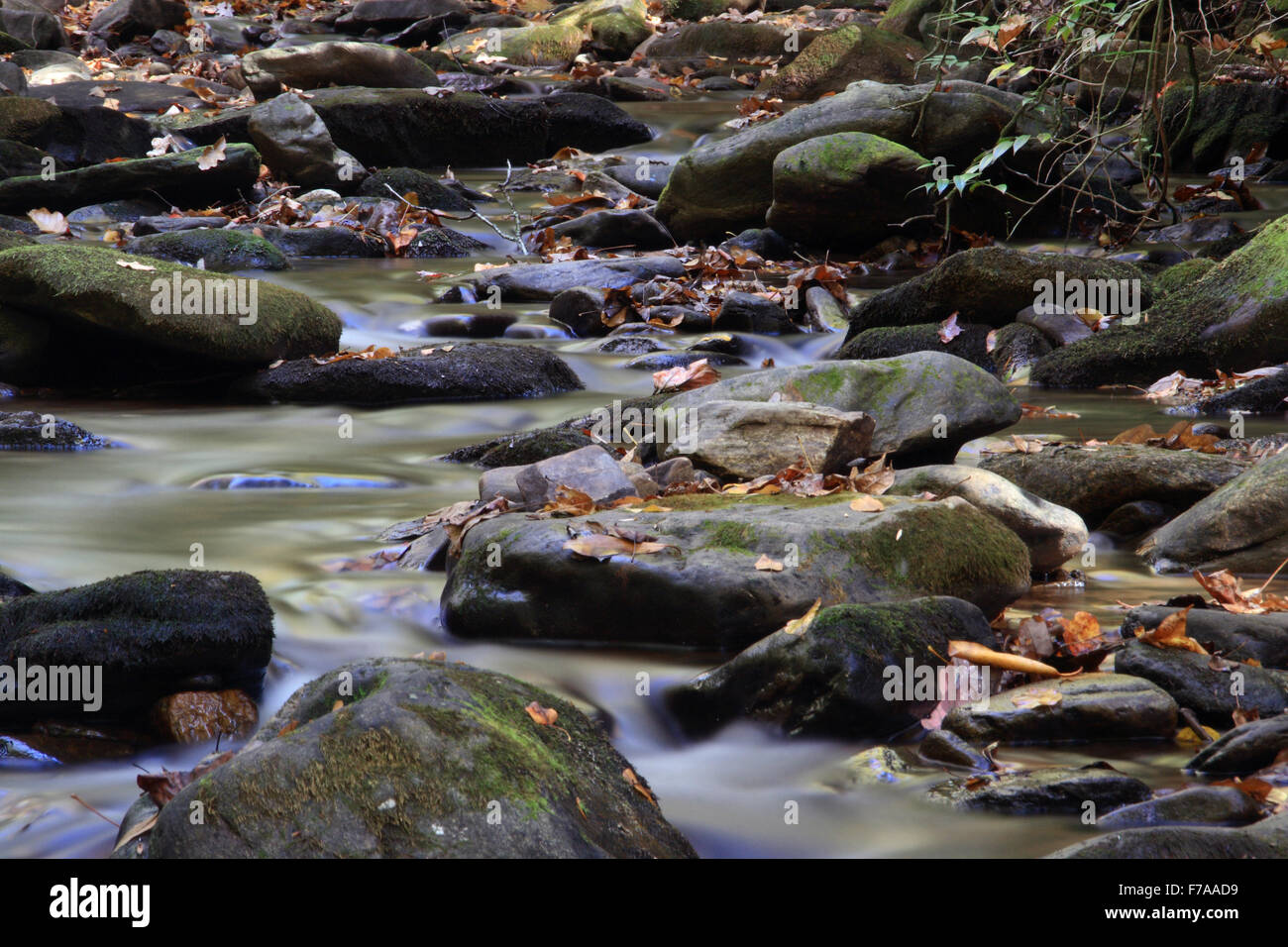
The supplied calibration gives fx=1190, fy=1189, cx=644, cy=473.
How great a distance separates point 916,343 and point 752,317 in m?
1.53

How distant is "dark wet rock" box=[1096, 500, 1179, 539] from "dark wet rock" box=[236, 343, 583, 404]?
3.80 metres

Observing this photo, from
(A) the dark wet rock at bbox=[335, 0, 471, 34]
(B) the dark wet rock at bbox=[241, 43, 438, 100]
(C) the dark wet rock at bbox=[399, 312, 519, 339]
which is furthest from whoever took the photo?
(A) the dark wet rock at bbox=[335, 0, 471, 34]

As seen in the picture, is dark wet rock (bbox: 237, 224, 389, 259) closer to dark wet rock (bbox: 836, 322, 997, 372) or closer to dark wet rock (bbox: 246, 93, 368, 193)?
dark wet rock (bbox: 246, 93, 368, 193)

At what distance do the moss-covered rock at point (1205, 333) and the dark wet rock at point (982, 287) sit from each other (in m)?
0.56

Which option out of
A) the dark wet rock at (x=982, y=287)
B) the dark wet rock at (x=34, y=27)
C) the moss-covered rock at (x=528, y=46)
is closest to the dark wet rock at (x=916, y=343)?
the dark wet rock at (x=982, y=287)

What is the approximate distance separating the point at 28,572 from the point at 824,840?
3.09 m

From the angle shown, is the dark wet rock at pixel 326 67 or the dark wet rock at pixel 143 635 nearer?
the dark wet rock at pixel 143 635

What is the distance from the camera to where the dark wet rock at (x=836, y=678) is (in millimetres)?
3201

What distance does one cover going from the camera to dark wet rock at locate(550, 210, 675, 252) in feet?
37.8

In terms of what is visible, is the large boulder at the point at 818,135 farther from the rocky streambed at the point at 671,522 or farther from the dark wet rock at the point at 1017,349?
the dark wet rock at the point at 1017,349

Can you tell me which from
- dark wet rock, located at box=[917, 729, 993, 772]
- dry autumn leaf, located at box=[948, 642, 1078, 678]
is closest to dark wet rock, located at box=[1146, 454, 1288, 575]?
dry autumn leaf, located at box=[948, 642, 1078, 678]

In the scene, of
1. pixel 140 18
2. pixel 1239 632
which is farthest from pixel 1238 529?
pixel 140 18
